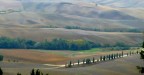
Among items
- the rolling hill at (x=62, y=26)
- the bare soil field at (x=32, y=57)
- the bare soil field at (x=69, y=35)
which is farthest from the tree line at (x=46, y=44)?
the bare soil field at (x=32, y=57)

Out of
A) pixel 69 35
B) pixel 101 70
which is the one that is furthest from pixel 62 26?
pixel 101 70

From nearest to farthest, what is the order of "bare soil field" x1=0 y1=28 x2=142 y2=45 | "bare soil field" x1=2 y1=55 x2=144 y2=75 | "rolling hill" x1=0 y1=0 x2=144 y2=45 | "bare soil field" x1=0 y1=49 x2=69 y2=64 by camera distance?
"bare soil field" x1=2 y1=55 x2=144 y2=75 → "bare soil field" x1=0 y1=49 x2=69 y2=64 → "bare soil field" x1=0 y1=28 x2=142 y2=45 → "rolling hill" x1=0 y1=0 x2=144 y2=45

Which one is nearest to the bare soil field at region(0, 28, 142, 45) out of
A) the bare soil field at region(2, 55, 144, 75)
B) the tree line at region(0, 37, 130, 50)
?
the tree line at region(0, 37, 130, 50)

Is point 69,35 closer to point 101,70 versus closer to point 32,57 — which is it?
point 32,57

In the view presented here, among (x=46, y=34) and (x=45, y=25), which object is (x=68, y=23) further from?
(x=46, y=34)

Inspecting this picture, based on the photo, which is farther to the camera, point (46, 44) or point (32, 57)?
point (46, 44)

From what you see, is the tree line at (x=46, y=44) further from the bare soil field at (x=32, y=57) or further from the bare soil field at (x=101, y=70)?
the bare soil field at (x=101, y=70)

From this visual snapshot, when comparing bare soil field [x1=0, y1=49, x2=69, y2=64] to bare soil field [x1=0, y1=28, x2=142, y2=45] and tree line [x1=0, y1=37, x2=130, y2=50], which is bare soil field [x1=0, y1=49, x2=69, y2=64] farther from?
bare soil field [x1=0, y1=28, x2=142, y2=45]

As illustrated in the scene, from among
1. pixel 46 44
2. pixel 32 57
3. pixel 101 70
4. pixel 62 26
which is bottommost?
pixel 32 57

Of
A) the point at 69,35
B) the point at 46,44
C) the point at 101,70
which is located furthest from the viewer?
the point at 69,35

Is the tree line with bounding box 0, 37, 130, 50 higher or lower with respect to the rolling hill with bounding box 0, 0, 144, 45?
lower

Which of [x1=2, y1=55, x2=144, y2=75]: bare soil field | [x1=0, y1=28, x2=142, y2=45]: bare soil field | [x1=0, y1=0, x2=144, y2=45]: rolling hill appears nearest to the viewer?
[x1=2, y1=55, x2=144, y2=75]: bare soil field
